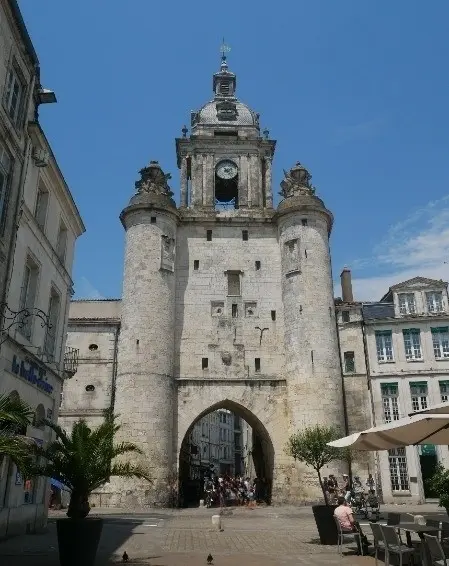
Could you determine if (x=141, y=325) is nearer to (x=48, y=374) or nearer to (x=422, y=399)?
(x=48, y=374)

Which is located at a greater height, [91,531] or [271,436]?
[271,436]

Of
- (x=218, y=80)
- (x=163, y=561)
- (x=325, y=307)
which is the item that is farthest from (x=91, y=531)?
(x=218, y=80)

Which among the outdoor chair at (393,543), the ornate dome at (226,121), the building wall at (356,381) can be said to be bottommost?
the outdoor chair at (393,543)

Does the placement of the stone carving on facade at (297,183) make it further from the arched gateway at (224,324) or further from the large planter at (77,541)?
the large planter at (77,541)

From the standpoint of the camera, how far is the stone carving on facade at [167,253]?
2967cm

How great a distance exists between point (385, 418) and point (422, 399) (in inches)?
83.9

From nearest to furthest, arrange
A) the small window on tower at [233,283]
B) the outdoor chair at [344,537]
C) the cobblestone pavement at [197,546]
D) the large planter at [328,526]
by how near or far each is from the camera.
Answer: the cobblestone pavement at [197,546], the outdoor chair at [344,537], the large planter at [328,526], the small window on tower at [233,283]

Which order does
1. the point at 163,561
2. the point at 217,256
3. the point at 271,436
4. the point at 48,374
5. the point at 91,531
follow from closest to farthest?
the point at 91,531 → the point at 163,561 → the point at 48,374 → the point at 271,436 → the point at 217,256

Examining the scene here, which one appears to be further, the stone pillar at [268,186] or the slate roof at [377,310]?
the stone pillar at [268,186]

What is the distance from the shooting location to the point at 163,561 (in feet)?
31.4

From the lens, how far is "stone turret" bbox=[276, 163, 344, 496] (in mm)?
27109

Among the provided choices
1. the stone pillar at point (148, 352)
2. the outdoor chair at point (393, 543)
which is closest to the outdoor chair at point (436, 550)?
the outdoor chair at point (393, 543)

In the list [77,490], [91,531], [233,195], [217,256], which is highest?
[233,195]

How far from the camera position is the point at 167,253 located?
30109 millimetres
